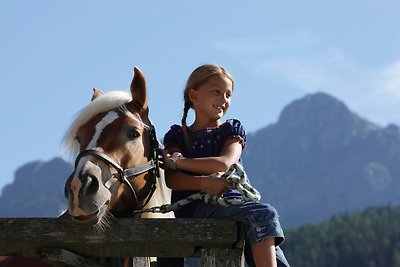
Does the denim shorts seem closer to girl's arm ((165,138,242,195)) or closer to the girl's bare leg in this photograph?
the girl's bare leg

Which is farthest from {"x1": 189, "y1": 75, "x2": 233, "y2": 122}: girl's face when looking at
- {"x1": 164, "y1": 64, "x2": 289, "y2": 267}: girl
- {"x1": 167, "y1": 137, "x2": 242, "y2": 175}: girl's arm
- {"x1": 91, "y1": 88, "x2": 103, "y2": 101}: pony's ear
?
{"x1": 91, "y1": 88, "x2": 103, "y2": 101}: pony's ear

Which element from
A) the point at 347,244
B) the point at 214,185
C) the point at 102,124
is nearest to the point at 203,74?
the point at 102,124

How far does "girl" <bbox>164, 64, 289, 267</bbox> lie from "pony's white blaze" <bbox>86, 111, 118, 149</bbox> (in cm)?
41

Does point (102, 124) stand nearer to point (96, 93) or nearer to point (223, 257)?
point (96, 93)

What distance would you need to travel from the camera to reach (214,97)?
17.7ft

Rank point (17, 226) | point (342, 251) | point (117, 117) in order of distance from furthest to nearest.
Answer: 1. point (342, 251)
2. point (117, 117)
3. point (17, 226)

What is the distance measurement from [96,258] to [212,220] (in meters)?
0.72

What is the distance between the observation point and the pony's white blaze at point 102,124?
5141mm

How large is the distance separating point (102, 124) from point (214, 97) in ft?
2.35

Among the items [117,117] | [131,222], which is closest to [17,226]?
[131,222]

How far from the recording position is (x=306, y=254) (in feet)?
492

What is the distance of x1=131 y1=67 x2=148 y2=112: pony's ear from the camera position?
A: 5449 mm

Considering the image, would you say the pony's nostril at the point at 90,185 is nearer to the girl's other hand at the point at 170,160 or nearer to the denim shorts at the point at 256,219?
the girl's other hand at the point at 170,160

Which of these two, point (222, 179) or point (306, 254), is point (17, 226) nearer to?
point (222, 179)
